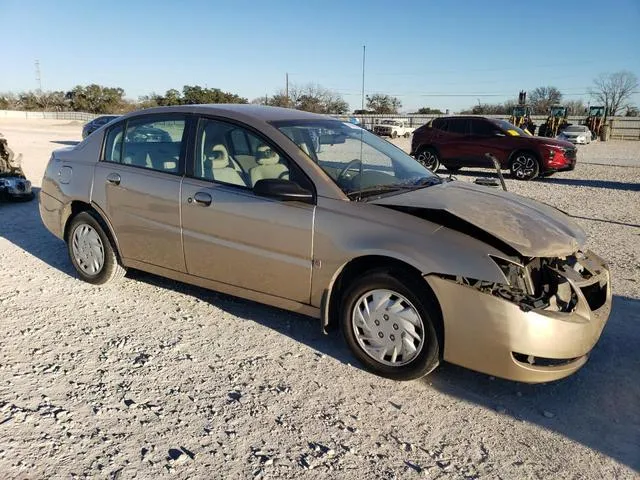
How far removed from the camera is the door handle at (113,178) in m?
4.52

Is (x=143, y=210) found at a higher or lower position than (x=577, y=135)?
higher

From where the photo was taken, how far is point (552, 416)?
9.89 ft

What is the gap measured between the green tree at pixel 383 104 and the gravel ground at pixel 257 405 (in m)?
78.8

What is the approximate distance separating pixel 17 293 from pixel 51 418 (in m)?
2.37

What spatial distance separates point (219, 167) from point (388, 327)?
5.90ft

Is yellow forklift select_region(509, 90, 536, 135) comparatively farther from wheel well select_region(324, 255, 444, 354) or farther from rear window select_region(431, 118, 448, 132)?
wheel well select_region(324, 255, 444, 354)

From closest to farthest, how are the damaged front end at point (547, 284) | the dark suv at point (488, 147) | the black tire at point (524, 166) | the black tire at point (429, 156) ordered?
the damaged front end at point (547, 284) < the dark suv at point (488, 147) < the black tire at point (524, 166) < the black tire at point (429, 156)

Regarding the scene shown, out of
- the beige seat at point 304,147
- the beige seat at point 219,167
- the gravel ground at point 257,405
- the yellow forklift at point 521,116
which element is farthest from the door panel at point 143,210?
the yellow forklift at point 521,116

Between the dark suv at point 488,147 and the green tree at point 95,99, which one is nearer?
the dark suv at point 488,147

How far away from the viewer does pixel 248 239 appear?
3.74 m

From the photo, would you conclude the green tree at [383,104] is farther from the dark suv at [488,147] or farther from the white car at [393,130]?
the dark suv at [488,147]

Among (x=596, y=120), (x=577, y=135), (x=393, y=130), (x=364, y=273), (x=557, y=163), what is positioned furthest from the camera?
(x=596, y=120)

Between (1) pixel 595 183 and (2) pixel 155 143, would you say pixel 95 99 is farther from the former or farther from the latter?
(2) pixel 155 143

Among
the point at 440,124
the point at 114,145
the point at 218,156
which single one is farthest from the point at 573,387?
the point at 440,124
